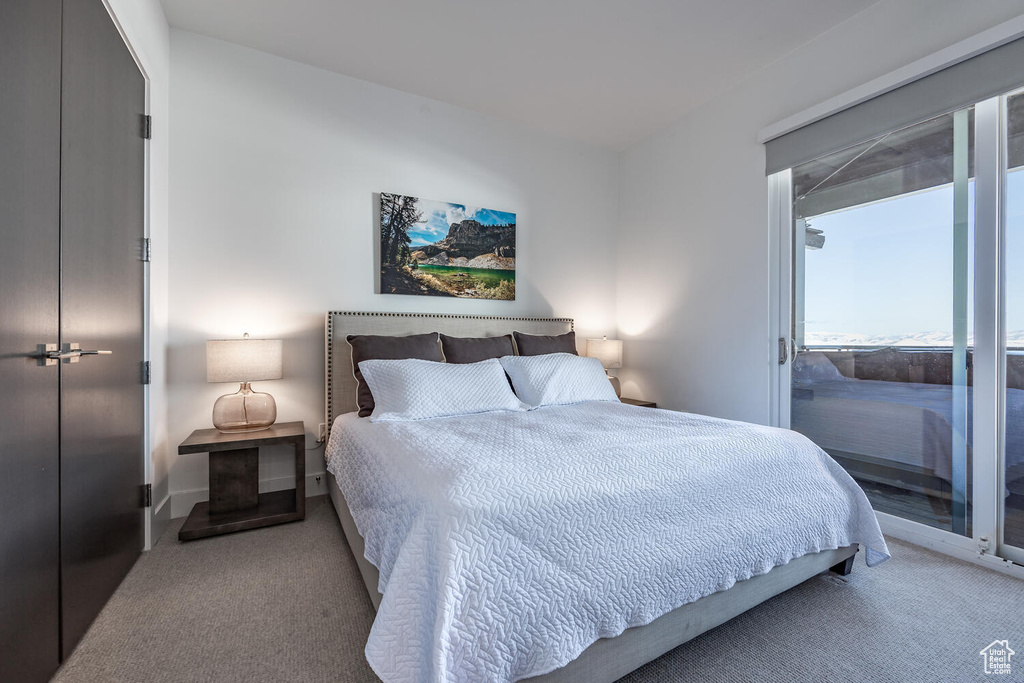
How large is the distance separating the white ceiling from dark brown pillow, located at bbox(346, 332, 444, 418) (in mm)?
1785

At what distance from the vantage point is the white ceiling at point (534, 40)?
7.82 feet

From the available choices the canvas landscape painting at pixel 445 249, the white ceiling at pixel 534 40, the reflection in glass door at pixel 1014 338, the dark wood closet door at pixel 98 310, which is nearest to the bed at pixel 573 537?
the reflection in glass door at pixel 1014 338

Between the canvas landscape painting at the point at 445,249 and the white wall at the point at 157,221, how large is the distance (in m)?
1.22

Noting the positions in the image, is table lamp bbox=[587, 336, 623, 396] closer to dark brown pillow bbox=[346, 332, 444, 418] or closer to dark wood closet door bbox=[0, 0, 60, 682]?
dark brown pillow bbox=[346, 332, 444, 418]

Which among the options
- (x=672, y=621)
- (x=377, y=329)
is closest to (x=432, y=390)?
(x=377, y=329)

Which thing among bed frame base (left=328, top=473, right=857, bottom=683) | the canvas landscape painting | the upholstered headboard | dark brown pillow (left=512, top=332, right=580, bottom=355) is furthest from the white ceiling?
bed frame base (left=328, top=473, right=857, bottom=683)

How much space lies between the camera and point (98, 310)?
1.63 metres

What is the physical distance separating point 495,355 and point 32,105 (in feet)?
7.71

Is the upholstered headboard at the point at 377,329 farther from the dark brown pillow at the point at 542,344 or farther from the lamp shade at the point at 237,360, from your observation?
the lamp shade at the point at 237,360

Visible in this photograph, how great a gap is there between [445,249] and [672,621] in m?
2.70

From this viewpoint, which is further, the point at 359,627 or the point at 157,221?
the point at 157,221

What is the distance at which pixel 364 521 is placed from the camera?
1.67m

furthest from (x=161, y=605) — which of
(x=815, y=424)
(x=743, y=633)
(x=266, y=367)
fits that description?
(x=815, y=424)

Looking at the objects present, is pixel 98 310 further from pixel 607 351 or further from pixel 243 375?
pixel 607 351
